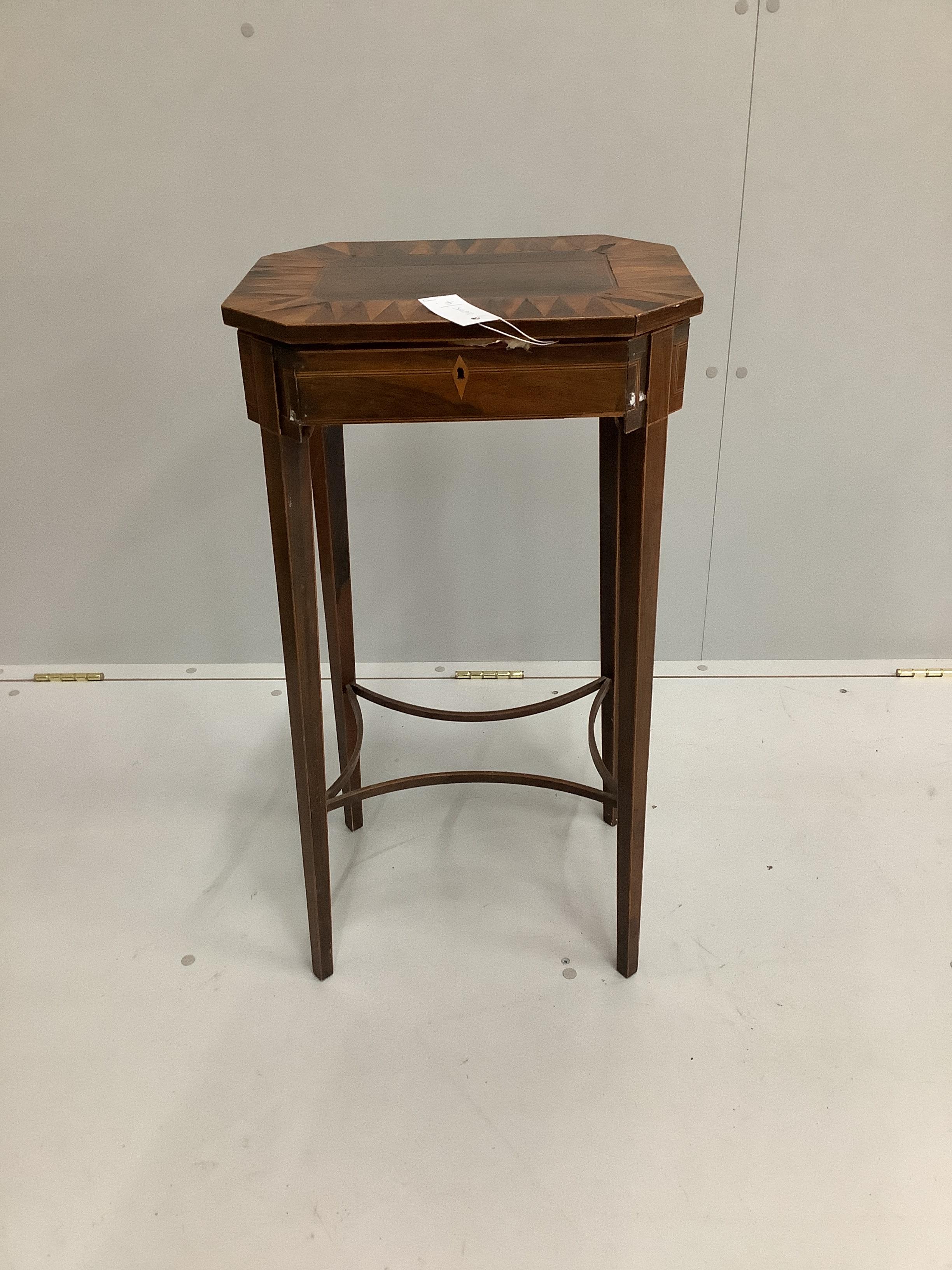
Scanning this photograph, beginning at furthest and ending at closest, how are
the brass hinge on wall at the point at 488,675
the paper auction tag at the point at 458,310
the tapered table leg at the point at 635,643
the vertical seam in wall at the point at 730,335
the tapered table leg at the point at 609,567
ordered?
the brass hinge on wall at the point at 488,675, the vertical seam in wall at the point at 730,335, the tapered table leg at the point at 609,567, the tapered table leg at the point at 635,643, the paper auction tag at the point at 458,310

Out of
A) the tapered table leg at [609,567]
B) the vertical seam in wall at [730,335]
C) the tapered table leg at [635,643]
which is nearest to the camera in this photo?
the tapered table leg at [635,643]

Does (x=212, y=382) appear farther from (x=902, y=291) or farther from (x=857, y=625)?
(x=857, y=625)

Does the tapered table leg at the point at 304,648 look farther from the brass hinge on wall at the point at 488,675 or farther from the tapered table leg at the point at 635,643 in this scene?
the brass hinge on wall at the point at 488,675

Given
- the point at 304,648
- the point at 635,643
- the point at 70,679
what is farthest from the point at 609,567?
the point at 70,679

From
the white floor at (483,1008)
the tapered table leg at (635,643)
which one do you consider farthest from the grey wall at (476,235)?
the tapered table leg at (635,643)

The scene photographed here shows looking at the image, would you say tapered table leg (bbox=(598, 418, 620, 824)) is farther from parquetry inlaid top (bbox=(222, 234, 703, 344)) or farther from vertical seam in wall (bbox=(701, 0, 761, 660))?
vertical seam in wall (bbox=(701, 0, 761, 660))

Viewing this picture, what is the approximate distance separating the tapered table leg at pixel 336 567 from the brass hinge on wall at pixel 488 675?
1.58 feet

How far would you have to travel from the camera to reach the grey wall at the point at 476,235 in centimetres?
167

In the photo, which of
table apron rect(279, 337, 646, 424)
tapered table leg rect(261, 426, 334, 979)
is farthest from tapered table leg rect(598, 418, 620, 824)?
tapered table leg rect(261, 426, 334, 979)

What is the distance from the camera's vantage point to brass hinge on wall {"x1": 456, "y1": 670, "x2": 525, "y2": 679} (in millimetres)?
2170

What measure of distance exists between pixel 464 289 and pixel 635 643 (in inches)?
18.7

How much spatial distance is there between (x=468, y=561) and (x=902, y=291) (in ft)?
3.20

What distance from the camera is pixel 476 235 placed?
1802mm

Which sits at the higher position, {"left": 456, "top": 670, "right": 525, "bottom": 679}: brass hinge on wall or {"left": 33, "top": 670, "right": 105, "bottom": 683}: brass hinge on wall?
{"left": 456, "top": 670, "right": 525, "bottom": 679}: brass hinge on wall
